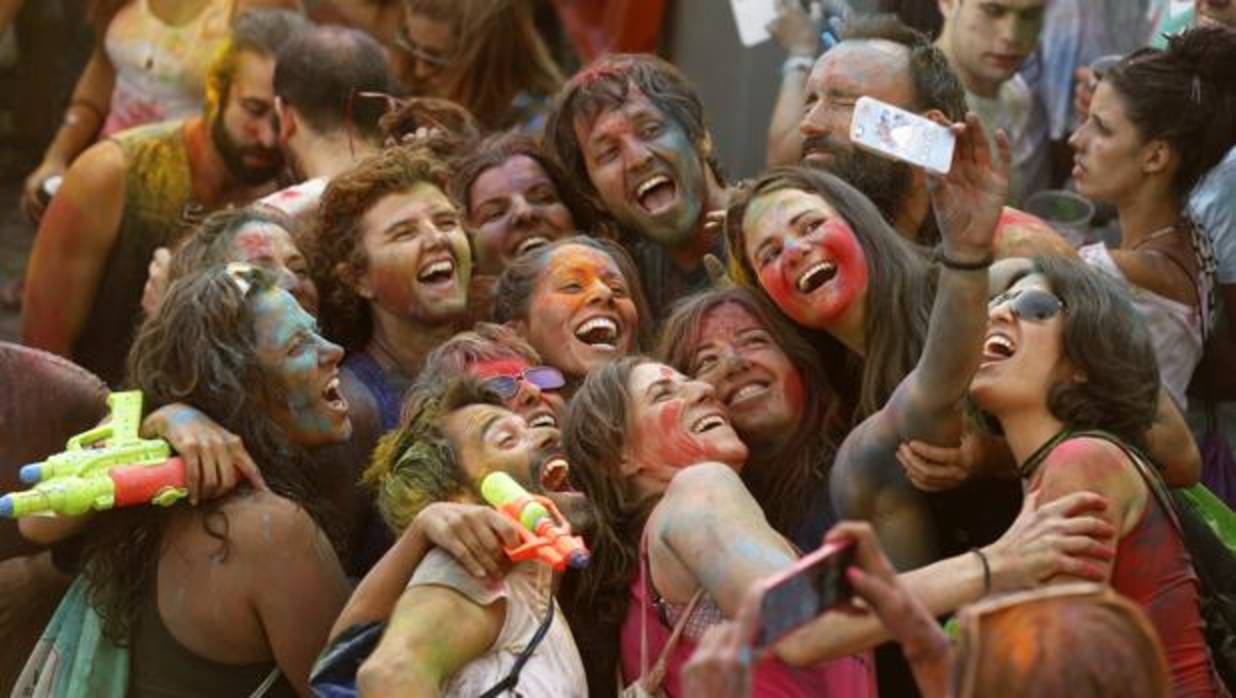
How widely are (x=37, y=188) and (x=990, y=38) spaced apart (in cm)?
320

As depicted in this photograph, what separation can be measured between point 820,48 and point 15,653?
132 inches

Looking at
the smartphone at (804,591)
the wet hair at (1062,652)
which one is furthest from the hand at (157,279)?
the wet hair at (1062,652)

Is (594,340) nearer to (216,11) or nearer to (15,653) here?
(15,653)

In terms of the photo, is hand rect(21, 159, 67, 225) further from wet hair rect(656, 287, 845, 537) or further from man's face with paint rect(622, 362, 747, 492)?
man's face with paint rect(622, 362, 747, 492)

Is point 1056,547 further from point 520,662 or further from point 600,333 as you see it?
point 600,333

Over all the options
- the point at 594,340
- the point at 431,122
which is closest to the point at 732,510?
the point at 594,340

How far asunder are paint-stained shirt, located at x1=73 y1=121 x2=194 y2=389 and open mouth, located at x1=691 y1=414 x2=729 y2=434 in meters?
2.89

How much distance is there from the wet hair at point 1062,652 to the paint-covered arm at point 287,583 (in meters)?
2.24

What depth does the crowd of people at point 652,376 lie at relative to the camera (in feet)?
18.1

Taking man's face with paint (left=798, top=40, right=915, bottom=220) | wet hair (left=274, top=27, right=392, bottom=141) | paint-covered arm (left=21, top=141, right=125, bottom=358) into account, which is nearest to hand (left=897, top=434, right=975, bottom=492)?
man's face with paint (left=798, top=40, right=915, bottom=220)

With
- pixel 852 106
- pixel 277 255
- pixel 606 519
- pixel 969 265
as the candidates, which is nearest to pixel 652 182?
pixel 852 106

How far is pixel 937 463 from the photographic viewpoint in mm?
5898

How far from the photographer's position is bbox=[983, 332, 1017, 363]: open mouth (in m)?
5.85

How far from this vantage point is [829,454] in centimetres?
651
